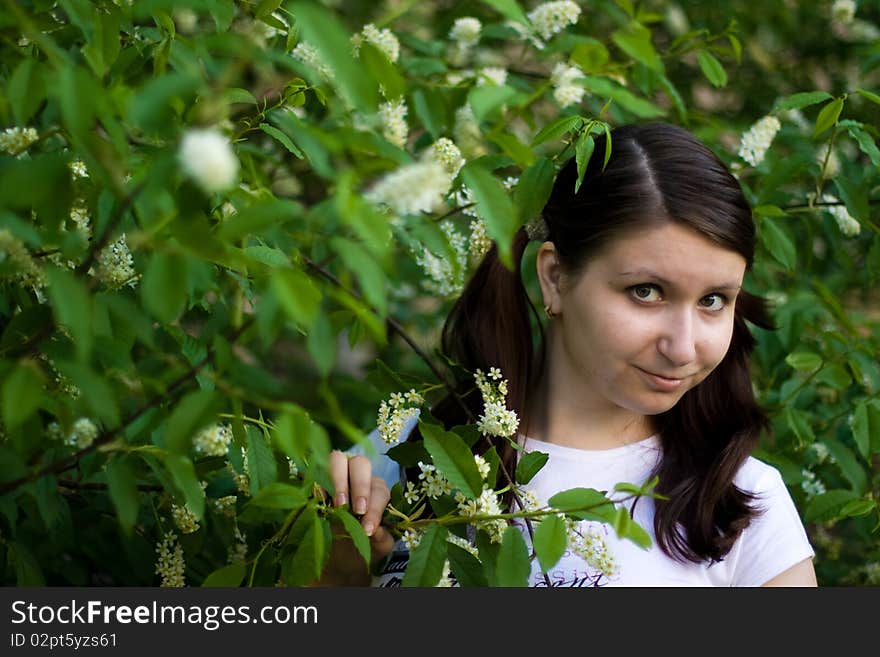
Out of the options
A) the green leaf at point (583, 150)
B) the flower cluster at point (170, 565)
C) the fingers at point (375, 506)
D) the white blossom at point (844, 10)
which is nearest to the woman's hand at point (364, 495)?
the fingers at point (375, 506)

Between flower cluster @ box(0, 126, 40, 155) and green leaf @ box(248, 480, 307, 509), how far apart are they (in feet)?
1.45

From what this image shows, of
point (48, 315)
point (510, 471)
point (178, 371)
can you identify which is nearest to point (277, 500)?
point (178, 371)

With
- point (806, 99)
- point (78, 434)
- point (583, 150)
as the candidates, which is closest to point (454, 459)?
point (583, 150)

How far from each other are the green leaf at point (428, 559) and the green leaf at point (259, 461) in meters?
0.20

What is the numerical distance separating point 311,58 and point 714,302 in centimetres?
66

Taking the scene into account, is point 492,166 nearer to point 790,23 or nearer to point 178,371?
point 178,371

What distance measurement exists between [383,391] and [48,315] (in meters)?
0.50

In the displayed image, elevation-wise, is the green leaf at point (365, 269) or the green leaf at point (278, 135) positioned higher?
the green leaf at point (278, 135)

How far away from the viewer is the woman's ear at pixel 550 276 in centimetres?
148

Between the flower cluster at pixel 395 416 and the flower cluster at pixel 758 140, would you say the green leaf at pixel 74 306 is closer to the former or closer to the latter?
the flower cluster at pixel 395 416

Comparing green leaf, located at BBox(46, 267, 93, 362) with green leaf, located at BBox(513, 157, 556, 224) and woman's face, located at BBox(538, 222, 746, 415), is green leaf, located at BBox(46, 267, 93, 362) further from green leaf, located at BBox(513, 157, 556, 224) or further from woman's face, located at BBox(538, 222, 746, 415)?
woman's face, located at BBox(538, 222, 746, 415)

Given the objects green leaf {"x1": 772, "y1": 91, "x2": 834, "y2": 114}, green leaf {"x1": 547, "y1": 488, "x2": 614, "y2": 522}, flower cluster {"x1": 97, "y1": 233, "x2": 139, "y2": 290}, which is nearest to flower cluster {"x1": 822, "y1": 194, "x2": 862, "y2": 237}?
green leaf {"x1": 772, "y1": 91, "x2": 834, "y2": 114}

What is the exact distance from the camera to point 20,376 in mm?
799

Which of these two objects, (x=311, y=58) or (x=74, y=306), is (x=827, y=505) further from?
(x=74, y=306)
